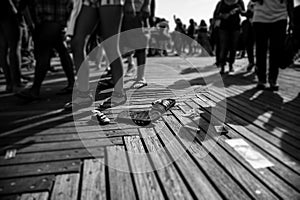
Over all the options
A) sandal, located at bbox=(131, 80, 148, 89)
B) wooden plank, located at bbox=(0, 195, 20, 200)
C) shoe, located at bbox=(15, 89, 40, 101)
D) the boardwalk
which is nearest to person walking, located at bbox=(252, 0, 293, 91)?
the boardwalk

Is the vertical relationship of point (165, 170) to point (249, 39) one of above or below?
below

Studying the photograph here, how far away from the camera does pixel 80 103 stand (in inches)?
116

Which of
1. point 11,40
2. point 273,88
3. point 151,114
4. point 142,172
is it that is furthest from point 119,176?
point 273,88

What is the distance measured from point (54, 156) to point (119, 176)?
20.0 inches

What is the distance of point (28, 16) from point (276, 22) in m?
3.31

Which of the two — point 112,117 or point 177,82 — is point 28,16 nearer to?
point 112,117

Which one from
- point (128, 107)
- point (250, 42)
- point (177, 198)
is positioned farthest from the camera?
point (250, 42)

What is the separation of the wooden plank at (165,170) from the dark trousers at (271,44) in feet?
8.59

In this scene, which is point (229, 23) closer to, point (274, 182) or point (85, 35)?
point (85, 35)

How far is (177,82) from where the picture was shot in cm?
460

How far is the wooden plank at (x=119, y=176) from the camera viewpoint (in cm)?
140

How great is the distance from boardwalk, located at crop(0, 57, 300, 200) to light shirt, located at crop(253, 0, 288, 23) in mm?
1464

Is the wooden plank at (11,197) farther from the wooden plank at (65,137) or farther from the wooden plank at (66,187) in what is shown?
the wooden plank at (65,137)

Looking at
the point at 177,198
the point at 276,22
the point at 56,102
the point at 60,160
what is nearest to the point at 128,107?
the point at 56,102
